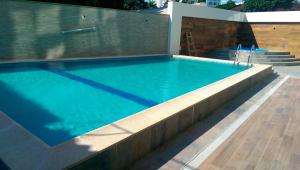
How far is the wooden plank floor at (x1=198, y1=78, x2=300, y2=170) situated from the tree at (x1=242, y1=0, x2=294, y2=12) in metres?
48.6

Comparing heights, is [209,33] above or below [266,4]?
below

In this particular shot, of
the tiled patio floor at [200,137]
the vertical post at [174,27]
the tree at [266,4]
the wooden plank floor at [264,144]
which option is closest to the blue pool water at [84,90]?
the tiled patio floor at [200,137]

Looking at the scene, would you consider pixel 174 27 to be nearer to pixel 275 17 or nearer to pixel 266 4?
pixel 275 17

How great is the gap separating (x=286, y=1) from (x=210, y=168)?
2083 inches

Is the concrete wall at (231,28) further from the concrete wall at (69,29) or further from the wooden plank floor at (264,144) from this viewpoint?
the wooden plank floor at (264,144)

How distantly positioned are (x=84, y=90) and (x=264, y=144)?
12.3 ft

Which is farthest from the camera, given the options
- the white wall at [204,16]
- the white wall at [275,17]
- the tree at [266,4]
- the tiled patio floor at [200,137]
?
the tree at [266,4]

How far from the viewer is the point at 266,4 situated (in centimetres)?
4812

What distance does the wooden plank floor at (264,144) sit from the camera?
3047 millimetres

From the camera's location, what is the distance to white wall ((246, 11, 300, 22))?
14.2 meters

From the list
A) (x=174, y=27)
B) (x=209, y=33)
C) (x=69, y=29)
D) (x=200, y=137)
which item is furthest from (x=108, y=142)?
(x=209, y=33)

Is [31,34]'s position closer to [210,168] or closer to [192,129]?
[192,129]

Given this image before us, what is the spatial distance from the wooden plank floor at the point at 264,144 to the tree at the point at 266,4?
4861cm

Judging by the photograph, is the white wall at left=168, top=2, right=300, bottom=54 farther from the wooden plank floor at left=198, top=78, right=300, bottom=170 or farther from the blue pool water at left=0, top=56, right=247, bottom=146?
the wooden plank floor at left=198, top=78, right=300, bottom=170
